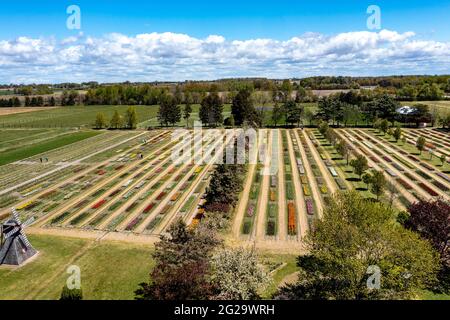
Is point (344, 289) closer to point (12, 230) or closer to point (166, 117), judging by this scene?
point (12, 230)

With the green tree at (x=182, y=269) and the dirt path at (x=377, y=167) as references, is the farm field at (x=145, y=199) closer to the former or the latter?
the dirt path at (x=377, y=167)

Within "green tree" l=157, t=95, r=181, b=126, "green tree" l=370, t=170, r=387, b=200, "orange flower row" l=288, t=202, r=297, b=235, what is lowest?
"orange flower row" l=288, t=202, r=297, b=235

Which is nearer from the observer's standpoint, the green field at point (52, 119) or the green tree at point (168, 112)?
the green tree at point (168, 112)

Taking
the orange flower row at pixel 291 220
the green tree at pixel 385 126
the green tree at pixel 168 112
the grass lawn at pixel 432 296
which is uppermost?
the green tree at pixel 168 112

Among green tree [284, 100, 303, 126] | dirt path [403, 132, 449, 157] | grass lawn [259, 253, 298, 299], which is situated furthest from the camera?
green tree [284, 100, 303, 126]

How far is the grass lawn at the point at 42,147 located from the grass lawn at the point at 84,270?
55462mm

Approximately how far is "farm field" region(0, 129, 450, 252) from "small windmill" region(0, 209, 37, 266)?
792cm

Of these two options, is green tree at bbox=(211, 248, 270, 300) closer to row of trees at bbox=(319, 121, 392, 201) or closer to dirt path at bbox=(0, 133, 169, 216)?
row of trees at bbox=(319, 121, 392, 201)

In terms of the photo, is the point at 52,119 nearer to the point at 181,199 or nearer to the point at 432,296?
the point at 181,199

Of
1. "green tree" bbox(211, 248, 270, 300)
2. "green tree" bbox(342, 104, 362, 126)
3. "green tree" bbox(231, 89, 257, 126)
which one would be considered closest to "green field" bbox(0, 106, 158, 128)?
"green tree" bbox(231, 89, 257, 126)

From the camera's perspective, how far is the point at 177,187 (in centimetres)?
6631

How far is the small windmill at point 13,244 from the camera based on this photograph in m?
38.7

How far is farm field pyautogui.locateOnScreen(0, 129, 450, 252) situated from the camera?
4997cm

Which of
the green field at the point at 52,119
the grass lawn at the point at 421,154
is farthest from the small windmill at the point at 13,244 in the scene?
the green field at the point at 52,119
